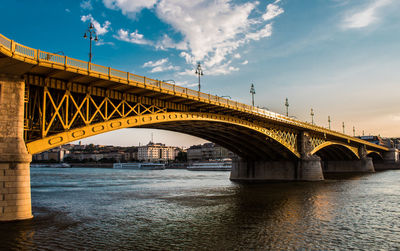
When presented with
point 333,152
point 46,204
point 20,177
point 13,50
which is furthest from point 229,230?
point 333,152

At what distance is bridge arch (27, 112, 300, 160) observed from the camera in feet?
75.1

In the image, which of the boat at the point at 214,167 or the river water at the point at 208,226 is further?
the boat at the point at 214,167

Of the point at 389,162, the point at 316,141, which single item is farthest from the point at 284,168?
the point at 389,162

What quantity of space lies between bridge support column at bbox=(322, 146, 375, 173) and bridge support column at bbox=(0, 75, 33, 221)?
299 ft

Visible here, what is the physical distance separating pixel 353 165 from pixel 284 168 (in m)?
43.7

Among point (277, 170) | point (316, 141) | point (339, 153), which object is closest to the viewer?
point (277, 170)

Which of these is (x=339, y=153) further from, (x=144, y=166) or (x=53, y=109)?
(x=144, y=166)

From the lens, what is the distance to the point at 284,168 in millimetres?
60000

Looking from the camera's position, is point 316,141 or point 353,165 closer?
point 316,141

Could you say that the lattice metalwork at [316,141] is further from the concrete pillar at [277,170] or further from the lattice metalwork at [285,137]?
the concrete pillar at [277,170]

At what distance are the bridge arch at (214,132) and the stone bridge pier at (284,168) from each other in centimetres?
127

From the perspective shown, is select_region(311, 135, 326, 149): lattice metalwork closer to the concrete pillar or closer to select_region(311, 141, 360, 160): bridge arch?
the concrete pillar

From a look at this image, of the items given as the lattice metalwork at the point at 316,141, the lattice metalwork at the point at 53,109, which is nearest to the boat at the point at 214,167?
the lattice metalwork at the point at 316,141

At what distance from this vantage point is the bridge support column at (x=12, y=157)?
59.4 feet
